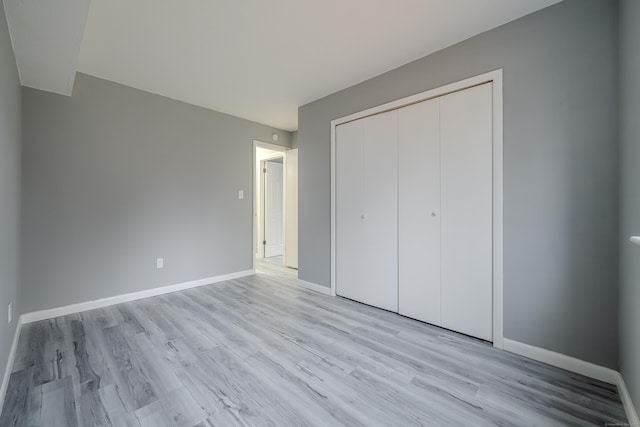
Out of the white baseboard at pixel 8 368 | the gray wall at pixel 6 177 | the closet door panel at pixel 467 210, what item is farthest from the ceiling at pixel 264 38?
the white baseboard at pixel 8 368

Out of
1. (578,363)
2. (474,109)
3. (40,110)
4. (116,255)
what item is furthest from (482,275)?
(40,110)

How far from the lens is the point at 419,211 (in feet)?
8.13

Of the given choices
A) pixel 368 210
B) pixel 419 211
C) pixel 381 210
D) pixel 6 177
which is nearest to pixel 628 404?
pixel 419 211

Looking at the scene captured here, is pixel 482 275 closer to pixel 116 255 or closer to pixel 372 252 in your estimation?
pixel 372 252

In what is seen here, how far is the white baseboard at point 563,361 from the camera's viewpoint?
162 centimetres

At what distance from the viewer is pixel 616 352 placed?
161 cm

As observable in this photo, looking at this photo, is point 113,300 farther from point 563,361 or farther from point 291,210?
point 563,361

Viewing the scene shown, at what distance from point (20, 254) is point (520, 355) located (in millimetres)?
4167

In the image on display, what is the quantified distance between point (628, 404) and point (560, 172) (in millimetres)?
1323

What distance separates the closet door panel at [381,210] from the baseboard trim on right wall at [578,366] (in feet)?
3.35

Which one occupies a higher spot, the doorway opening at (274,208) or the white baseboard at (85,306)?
the doorway opening at (274,208)

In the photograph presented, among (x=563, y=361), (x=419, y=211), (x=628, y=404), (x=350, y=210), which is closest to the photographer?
(x=628, y=404)

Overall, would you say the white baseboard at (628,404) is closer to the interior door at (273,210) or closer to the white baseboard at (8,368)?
the white baseboard at (8,368)

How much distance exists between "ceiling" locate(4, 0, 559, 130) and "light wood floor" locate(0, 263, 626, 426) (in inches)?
86.9
